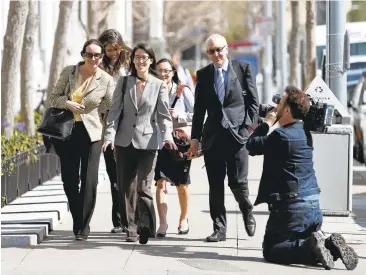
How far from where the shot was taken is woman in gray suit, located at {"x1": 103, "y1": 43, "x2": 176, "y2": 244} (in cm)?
1128

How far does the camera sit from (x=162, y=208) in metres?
12.1

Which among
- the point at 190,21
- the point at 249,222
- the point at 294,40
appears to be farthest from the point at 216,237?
the point at 190,21

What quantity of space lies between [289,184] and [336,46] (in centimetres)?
487

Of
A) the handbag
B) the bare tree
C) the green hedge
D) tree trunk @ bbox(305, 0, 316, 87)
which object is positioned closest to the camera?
the handbag

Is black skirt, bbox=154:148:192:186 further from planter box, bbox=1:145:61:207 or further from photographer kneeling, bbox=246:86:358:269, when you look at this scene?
planter box, bbox=1:145:61:207

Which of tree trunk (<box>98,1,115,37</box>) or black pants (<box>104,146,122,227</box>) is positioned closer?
black pants (<box>104,146,122,227</box>)

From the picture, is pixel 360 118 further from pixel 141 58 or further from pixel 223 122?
pixel 141 58

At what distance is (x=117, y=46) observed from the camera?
11969 millimetres

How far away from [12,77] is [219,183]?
754 cm

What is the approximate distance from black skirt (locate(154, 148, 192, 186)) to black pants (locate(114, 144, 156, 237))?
599mm

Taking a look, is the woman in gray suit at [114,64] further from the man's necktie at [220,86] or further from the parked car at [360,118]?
the parked car at [360,118]

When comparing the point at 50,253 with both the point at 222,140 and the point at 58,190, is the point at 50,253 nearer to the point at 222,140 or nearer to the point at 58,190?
the point at 222,140

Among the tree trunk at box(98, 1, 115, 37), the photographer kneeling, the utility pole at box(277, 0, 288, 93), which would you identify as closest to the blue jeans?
the photographer kneeling

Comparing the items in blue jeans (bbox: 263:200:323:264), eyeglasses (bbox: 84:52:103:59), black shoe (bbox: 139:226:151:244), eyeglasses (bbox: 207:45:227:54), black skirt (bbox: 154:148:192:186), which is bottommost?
black shoe (bbox: 139:226:151:244)
